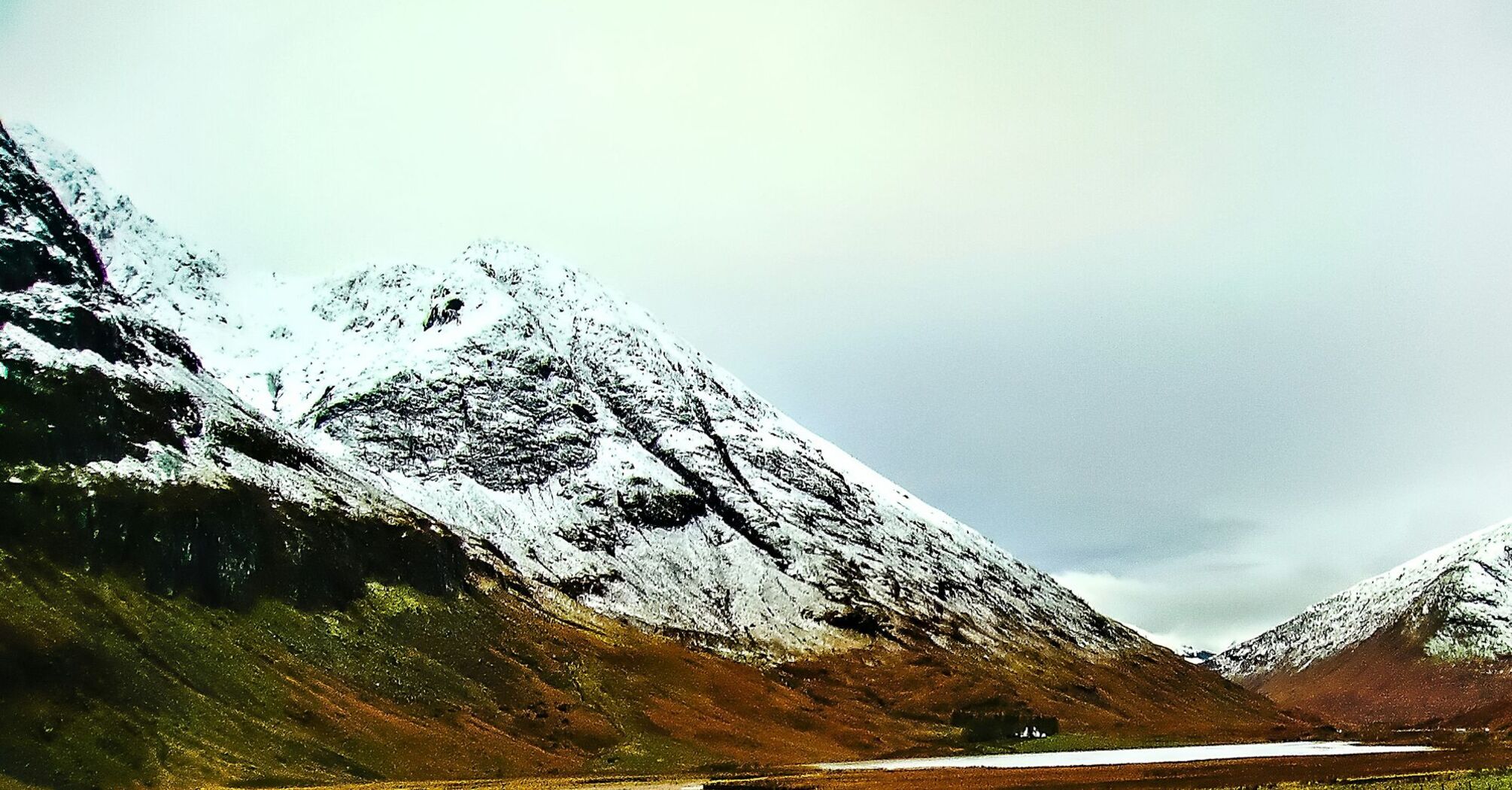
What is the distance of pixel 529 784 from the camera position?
17012 centimetres

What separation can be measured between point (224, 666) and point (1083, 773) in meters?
133

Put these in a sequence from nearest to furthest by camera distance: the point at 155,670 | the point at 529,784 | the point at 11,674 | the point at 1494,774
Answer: the point at 1494,774 < the point at 11,674 < the point at 529,784 < the point at 155,670

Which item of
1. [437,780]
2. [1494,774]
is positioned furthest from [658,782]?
[1494,774]

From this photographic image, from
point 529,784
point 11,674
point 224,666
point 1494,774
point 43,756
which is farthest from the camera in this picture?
point 224,666

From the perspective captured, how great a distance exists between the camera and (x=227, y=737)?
175375 millimetres

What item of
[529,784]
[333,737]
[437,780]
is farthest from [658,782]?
[333,737]

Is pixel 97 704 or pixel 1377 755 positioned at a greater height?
pixel 1377 755

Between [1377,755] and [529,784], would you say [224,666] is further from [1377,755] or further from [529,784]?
[1377,755]

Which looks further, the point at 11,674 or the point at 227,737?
the point at 227,737

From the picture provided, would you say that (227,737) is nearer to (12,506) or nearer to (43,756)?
(43,756)

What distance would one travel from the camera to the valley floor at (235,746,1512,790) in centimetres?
13038

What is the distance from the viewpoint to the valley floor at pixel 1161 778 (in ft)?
428

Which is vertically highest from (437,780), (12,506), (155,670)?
(12,506)

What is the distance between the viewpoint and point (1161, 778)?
14888cm
